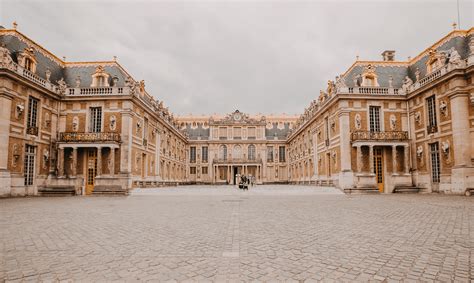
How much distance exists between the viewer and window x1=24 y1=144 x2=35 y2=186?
811 inches

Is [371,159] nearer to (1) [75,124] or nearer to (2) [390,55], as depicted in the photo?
(2) [390,55]

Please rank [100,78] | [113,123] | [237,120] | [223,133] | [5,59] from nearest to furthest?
[5,59], [113,123], [100,78], [223,133], [237,120]

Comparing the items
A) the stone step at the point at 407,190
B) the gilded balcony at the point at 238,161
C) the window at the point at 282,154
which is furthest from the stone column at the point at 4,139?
the window at the point at 282,154

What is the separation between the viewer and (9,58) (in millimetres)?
18797

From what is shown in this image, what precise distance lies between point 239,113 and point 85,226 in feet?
170

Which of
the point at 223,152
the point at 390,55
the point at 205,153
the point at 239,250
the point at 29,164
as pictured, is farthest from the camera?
the point at 223,152

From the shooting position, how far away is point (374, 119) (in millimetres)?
24547

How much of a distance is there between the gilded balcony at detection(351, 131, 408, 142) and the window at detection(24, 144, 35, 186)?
80.5ft

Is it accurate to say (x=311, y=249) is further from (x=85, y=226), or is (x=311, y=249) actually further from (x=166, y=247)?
(x=85, y=226)

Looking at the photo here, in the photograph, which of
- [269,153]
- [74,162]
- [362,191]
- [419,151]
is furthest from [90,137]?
[269,153]

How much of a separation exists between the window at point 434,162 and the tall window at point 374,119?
4.16 m

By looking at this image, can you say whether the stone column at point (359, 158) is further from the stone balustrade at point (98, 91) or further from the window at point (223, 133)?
the window at point (223, 133)

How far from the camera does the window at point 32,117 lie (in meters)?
20.8

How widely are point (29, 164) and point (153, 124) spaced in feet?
39.5
